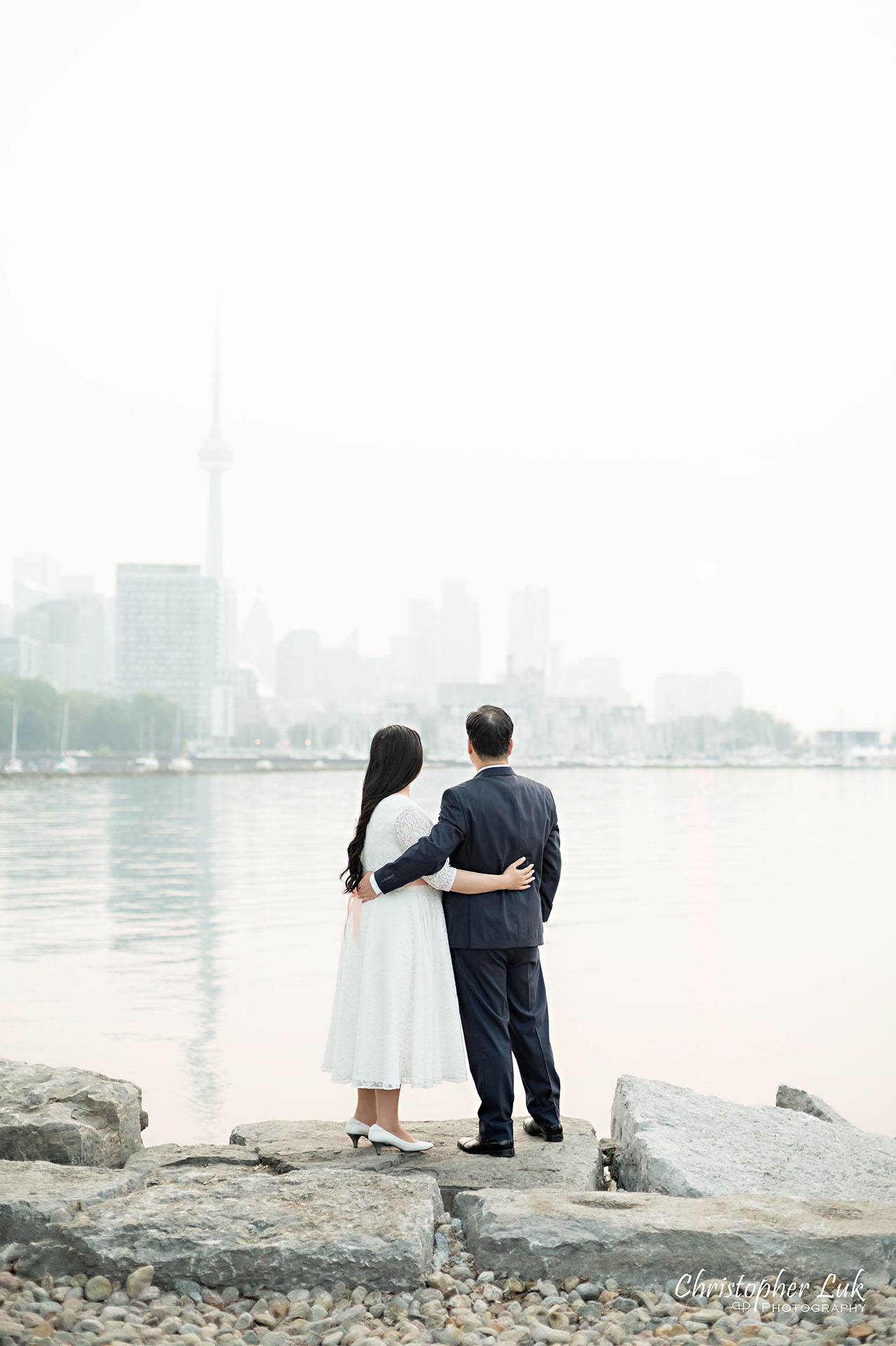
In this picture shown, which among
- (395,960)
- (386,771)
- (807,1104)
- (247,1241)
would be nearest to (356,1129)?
(395,960)

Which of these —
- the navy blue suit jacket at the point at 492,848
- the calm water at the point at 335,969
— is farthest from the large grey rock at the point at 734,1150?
the calm water at the point at 335,969

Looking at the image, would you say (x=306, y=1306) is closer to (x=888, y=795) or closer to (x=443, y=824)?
(x=443, y=824)

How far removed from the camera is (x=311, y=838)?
39.3 meters

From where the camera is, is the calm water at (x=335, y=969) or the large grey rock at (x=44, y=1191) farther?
the calm water at (x=335, y=969)

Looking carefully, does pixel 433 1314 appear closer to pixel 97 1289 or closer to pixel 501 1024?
pixel 97 1289

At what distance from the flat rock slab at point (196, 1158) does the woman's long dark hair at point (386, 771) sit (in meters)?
1.44

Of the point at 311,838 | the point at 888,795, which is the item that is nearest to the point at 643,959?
the point at 311,838

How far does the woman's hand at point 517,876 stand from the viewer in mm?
5102

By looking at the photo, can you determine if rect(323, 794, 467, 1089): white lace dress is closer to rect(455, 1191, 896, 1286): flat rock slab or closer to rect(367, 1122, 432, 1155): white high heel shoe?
rect(367, 1122, 432, 1155): white high heel shoe

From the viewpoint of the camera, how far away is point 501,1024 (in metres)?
5.12

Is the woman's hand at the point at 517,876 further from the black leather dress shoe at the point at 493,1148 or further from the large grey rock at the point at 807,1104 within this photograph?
the large grey rock at the point at 807,1104

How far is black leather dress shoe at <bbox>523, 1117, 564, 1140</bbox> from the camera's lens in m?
5.42

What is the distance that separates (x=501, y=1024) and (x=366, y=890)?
2.63 feet

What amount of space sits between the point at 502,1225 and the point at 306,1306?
0.72 m
